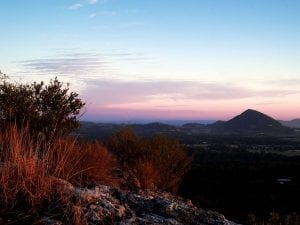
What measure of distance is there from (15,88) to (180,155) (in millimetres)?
17093

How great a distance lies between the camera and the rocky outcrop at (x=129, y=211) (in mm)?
6523

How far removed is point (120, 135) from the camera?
32219mm

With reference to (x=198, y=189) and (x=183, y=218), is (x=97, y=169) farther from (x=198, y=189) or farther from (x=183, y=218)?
(x=198, y=189)

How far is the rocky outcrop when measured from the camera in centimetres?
652

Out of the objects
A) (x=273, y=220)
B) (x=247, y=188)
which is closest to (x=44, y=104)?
(x=273, y=220)

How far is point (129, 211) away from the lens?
7.04 meters

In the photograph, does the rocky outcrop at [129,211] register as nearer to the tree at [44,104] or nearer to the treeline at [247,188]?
the tree at [44,104]

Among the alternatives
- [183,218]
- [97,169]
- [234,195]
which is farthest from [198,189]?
[183,218]

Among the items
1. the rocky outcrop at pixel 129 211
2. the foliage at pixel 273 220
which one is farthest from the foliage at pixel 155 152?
the rocky outcrop at pixel 129 211

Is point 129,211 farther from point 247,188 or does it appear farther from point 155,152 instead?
point 247,188

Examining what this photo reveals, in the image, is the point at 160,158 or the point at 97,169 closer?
the point at 97,169

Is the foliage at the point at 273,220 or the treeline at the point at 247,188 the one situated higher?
the foliage at the point at 273,220

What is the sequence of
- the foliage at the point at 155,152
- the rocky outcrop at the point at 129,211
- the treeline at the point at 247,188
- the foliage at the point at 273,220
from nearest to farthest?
the rocky outcrop at the point at 129,211, the foliage at the point at 273,220, the foliage at the point at 155,152, the treeline at the point at 247,188

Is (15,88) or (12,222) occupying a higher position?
(15,88)
